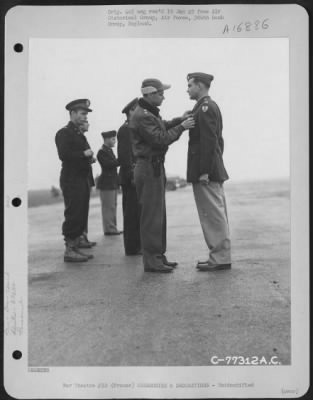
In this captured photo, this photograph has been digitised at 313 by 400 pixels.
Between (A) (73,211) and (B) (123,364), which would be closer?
(B) (123,364)

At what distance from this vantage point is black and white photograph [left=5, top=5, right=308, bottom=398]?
3.25 meters

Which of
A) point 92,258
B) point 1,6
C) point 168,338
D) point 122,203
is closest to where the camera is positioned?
point 168,338

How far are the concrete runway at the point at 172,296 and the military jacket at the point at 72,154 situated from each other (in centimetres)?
27

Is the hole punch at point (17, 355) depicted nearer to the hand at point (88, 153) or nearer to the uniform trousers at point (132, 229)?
the uniform trousers at point (132, 229)

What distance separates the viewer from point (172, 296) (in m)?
3.37

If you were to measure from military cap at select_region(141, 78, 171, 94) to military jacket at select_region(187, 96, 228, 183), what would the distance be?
10.0 inches

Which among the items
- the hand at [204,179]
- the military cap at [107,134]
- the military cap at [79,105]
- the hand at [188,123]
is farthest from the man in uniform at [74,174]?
the hand at [204,179]

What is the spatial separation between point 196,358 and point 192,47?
6.05 ft

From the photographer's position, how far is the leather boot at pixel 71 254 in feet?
11.7

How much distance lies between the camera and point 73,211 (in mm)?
3682

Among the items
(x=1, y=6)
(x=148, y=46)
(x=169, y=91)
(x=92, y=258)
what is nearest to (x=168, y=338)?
(x=92, y=258)

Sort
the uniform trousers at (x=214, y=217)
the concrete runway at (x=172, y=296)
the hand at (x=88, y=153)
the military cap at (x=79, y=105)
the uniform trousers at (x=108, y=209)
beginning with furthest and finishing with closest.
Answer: the uniform trousers at (x=108, y=209)
the hand at (x=88, y=153)
the uniform trousers at (x=214, y=217)
the military cap at (x=79, y=105)
the concrete runway at (x=172, y=296)

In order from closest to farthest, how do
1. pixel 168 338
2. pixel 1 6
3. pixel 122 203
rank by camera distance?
1. pixel 168 338
2. pixel 1 6
3. pixel 122 203

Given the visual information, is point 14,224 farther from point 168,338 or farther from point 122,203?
point 168,338
